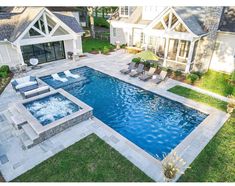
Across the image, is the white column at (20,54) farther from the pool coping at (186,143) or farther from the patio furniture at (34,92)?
the pool coping at (186,143)

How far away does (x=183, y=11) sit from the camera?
69.8 ft

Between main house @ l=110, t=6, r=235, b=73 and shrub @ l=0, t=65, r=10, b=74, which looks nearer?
main house @ l=110, t=6, r=235, b=73

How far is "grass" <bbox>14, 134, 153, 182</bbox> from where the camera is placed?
9.07 meters

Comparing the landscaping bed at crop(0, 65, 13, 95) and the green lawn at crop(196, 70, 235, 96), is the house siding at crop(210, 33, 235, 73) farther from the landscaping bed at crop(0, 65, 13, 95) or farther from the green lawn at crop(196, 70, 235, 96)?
the landscaping bed at crop(0, 65, 13, 95)

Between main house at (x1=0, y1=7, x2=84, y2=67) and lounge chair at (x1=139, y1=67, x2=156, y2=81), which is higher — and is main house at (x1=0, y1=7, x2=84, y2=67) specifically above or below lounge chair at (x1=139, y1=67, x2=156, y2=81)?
above

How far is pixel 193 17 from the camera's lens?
21.5m

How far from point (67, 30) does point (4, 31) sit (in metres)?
7.07

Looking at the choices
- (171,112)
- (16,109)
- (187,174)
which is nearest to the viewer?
(187,174)

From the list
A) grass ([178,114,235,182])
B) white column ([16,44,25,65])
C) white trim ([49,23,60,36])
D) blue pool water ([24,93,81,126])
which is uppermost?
white trim ([49,23,60,36])

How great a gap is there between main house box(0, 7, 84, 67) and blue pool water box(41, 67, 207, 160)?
16.9 feet

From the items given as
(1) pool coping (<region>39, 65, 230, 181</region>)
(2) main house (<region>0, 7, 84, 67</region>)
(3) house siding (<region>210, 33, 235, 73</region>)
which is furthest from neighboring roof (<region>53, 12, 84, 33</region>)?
(3) house siding (<region>210, 33, 235, 73</region>)

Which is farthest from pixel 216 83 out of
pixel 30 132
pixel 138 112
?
pixel 30 132
